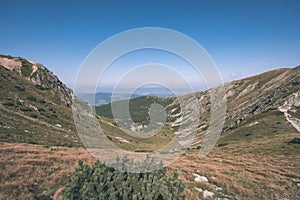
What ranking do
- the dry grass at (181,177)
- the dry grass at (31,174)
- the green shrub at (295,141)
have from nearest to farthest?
the dry grass at (31,174)
the dry grass at (181,177)
the green shrub at (295,141)

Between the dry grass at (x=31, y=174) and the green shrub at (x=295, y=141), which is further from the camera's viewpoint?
the green shrub at (x=295, y=141)

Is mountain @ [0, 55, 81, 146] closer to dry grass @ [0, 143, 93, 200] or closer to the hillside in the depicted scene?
the hillside

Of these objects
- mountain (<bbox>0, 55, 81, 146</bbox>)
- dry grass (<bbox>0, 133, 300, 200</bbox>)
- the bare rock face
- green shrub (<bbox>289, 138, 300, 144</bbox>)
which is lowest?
green shrub (<bbox>289, 138, 300, 144</bbox>)

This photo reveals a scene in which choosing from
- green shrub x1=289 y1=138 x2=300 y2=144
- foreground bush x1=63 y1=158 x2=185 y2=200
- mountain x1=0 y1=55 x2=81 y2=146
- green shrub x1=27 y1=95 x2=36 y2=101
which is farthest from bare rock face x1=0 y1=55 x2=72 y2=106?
foreground bush x1=63 y1=158 x2=185 y2=200

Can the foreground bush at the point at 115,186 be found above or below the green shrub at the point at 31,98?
below

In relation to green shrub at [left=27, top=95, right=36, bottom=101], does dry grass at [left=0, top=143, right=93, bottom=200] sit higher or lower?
lower

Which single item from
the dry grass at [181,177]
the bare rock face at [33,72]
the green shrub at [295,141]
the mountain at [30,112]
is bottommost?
the green shrub at [295,141]

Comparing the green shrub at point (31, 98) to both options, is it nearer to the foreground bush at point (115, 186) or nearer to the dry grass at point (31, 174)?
the dry grass at point (31, 174)

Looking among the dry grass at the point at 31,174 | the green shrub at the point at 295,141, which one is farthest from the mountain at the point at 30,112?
the green shrub at the point at 295,141

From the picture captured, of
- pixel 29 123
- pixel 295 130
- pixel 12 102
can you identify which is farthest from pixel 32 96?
pixel 295 130
